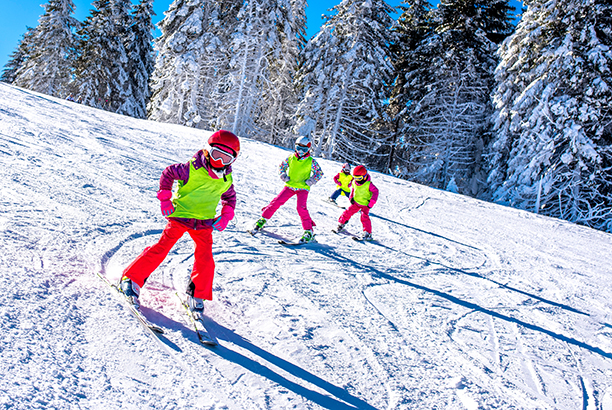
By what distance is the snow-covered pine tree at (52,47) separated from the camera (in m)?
28.9

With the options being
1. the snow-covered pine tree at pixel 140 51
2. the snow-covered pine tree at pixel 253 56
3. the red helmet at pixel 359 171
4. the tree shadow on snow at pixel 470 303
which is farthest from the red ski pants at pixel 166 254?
the snow-covered pine tree at pixel 140 51

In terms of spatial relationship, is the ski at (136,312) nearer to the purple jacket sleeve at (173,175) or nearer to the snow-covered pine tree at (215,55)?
the purple jacket sleeve at (173,175)

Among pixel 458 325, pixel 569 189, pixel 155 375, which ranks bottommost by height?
pixel 155 375

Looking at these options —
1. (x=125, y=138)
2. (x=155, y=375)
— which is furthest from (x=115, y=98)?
(x=155, y=375)

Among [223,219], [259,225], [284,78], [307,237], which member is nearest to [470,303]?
[307,237]

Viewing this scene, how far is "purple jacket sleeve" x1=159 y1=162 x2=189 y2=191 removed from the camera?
3.04 meters

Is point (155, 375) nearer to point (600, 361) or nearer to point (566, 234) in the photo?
point (600, 361)

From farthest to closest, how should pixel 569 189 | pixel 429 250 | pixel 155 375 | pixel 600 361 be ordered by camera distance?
pixel 569 189
pixel 429 250
pixel 600 361
pixel 155 375

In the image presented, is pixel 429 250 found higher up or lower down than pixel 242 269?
higher up

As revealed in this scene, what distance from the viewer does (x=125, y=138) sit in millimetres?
10805

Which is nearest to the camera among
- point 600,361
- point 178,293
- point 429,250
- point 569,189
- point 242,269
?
point 178,293

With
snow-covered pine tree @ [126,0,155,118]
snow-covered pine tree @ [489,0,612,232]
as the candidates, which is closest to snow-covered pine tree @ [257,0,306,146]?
snow-covered pine tree @ [126,0,155,118]

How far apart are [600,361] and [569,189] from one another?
14.4 metres

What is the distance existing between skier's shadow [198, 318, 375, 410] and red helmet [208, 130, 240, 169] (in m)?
1.44
